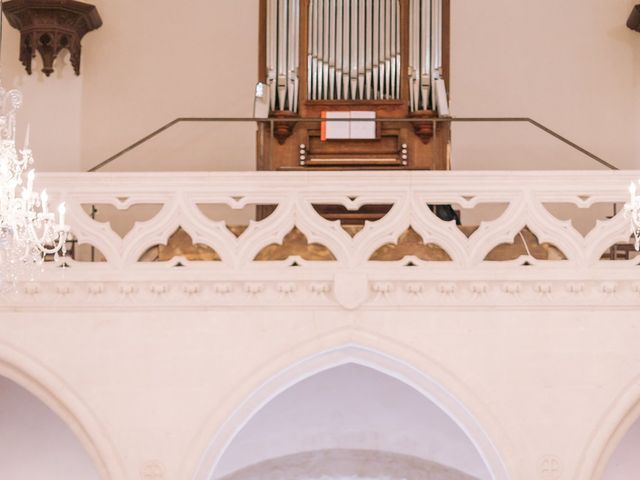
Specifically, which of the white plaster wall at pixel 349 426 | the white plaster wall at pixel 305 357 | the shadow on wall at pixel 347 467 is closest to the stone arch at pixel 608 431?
the white plaster wall at pixel 305 357

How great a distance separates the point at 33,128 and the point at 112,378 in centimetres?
447

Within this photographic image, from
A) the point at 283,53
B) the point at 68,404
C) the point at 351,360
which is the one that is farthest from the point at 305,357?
the point at 283,53

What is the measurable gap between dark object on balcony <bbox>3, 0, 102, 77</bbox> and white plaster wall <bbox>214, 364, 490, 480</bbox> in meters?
4.07

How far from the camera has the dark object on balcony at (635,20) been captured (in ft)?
47.0

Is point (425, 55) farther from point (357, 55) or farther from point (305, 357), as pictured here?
point (305, 357)

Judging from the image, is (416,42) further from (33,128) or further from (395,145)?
(33,128)

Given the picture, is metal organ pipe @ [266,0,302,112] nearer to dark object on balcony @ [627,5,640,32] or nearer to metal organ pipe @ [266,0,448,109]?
metal organ pipe @ [266,0,448,109]

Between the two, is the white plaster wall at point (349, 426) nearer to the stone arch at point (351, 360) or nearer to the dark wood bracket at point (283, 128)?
the dark wood bracket at point (283, 128)

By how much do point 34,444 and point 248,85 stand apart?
164 inches

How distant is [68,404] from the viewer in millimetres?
11078

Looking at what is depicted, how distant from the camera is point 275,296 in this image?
11180 millimetres

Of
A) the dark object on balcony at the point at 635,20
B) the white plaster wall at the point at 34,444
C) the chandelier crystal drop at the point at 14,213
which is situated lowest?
the white plaster wall at the point at 34,444

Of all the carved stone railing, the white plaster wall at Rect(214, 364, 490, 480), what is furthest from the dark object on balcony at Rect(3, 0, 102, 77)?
the white plaster wall at Rect(214, 364, 490, 480)

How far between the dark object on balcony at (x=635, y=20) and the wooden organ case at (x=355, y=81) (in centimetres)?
186
